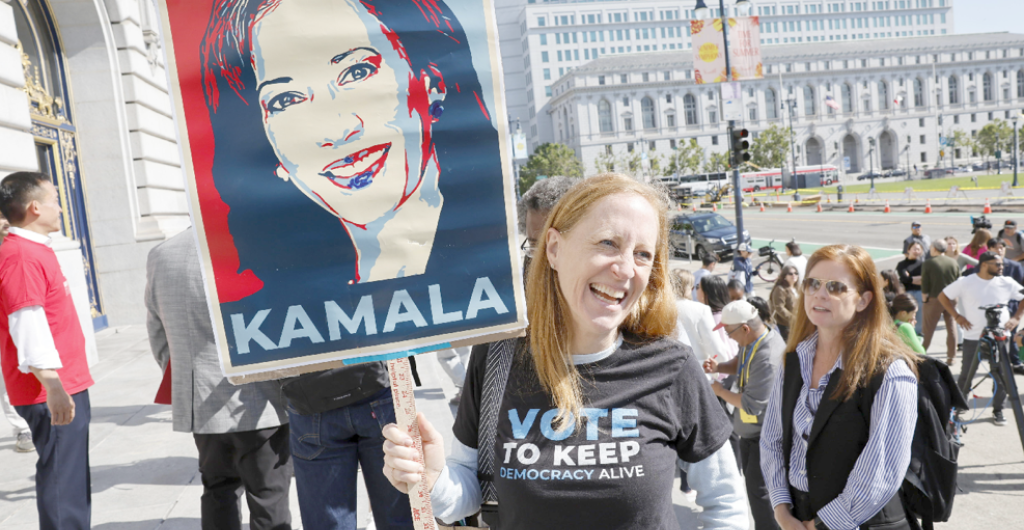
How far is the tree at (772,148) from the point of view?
8291 cm

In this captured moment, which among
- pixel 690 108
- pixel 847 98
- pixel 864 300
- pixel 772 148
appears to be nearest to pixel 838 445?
pixel 864 300

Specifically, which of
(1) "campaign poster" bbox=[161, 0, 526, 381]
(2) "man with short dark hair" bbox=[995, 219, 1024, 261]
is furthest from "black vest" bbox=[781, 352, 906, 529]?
(2) "man with short dark hair" bbox=[995, 219, 1024, 261]

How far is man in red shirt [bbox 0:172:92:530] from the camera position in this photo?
11.4ft

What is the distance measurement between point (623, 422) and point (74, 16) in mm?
13145

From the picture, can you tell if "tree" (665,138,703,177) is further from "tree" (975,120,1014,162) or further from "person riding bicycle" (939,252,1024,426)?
"person riding bicycle" (939,252,1024,426)

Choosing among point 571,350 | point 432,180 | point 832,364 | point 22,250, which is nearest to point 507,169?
point 432,180

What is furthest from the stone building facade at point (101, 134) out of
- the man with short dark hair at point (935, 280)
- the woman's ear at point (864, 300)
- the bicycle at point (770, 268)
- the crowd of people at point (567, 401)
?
the bicycle at point (770, 268)

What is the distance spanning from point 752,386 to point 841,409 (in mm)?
1220

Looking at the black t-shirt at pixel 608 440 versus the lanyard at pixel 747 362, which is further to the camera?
the lanyard at pixel 747 362

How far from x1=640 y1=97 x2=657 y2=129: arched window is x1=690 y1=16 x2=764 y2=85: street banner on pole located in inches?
3669

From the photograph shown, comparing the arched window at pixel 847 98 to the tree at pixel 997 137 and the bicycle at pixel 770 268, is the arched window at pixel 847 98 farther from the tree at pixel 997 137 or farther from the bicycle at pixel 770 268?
the bicycle at pixel 770 268

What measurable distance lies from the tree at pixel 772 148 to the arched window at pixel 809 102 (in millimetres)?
28656

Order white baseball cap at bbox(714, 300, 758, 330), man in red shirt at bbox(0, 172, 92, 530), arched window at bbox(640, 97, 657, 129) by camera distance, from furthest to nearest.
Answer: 1. arched window at bbox(640, 97, 657, 129)
2. white baseball cap at bbox(714, 300, 758, 330)
3. man in red shirt at bbox(0, 172, 92, 530)

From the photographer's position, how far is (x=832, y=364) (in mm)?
2834
